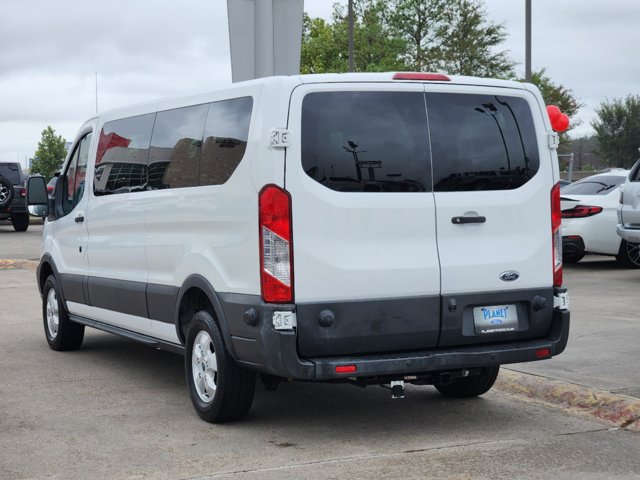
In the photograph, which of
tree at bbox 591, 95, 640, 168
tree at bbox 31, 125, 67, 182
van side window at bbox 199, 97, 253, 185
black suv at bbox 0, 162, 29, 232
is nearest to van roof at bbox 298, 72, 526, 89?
van side window at bbox 199, 97, 253, 185

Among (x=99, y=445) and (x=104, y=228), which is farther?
(x=104, y=228)

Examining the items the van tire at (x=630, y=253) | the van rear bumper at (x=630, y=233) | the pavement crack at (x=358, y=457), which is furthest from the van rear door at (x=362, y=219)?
the van tire at (x=630, y=253)

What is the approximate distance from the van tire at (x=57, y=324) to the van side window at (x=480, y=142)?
4751 millimetres

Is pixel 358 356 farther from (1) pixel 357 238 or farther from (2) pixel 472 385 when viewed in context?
(2) pixel 472 385

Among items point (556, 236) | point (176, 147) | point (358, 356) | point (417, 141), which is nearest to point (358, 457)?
point (358, 356)

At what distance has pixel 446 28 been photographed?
2554 inches

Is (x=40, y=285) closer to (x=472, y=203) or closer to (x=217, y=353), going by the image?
(x=217, y=353)

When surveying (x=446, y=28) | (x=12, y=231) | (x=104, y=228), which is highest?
(x=446, y=28)

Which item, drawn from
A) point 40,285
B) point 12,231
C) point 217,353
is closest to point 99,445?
point 217,353

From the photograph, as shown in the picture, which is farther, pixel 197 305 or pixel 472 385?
pixel 472 385

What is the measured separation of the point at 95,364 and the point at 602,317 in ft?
16.8

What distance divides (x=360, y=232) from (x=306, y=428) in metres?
1.36

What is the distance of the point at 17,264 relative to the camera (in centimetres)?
1994

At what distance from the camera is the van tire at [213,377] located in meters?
6.64
